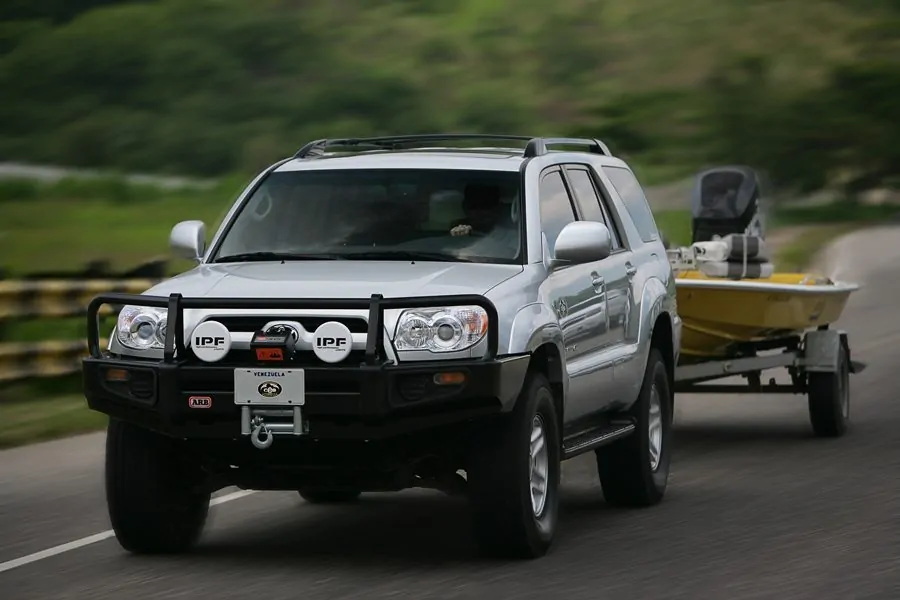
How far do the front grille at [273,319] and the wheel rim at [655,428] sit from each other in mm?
3154

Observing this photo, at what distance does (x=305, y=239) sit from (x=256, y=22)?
93.1m

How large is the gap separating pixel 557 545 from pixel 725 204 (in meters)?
6.56

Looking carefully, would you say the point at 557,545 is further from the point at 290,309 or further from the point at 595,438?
the point at 290,309

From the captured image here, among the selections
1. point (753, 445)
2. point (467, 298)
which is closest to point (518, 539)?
point (467, 298)

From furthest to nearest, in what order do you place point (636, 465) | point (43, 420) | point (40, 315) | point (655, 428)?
1. point (40, 315)
2. point (43, 420)
3. point (655, 428)
4. point (636, 465)

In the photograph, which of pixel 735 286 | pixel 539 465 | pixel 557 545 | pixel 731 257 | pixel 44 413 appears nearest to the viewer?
pixel 539 465

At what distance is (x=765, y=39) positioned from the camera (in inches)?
4166

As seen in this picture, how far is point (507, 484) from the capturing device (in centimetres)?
823

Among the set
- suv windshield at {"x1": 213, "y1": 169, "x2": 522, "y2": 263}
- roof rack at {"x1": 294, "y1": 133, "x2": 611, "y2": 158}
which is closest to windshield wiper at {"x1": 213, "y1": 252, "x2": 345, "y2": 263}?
suv windshield at {"x1": 213, "y1": 169, "x2": 522, "y2": 263}

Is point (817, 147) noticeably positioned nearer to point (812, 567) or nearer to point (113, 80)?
point (113, 80)

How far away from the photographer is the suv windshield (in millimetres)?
9219

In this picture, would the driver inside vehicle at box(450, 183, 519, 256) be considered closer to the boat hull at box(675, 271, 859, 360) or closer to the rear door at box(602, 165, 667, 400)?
the rear door at box(602, 165, 667, 400)

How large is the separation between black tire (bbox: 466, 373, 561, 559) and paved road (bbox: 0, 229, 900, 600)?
11 cm

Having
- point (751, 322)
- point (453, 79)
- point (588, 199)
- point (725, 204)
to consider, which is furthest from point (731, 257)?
point (453, 79)
